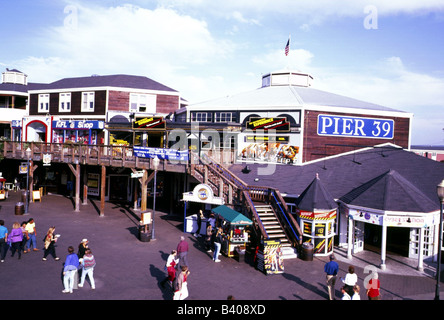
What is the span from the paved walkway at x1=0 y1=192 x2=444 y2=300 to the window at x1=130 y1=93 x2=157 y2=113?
16297mm

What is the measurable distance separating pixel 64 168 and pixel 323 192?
1043 inches

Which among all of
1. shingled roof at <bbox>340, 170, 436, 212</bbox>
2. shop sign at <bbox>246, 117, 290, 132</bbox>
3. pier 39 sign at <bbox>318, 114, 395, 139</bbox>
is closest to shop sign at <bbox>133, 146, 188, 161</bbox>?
shop sign at <bbox>246, 117, 290, 132</bbox>

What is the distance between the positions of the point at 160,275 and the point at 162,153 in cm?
1076

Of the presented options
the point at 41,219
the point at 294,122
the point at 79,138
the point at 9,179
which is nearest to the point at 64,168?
the point at 79,138

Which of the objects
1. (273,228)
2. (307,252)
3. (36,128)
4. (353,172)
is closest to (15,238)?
(273,228)

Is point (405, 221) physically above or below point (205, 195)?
below

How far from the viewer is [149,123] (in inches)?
1082

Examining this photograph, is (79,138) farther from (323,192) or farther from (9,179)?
(323,192)

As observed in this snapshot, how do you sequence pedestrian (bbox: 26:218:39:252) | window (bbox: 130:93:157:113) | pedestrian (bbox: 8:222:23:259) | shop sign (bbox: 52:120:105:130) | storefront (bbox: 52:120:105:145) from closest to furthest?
pedestrian (bbox: 8:222:23:259)
pedestrian (bbox: 26:218:39:252)
shop sign (bbox: 52:120:105:130)
storefront (bbox: 52:120:105:145)
window (bbox: 130:93:157:113)

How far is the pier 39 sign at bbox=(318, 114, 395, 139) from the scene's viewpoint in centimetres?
2556

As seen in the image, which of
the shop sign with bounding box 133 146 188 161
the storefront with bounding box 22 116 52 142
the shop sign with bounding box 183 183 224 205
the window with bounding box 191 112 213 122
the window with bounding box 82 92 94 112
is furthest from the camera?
the storefront with bounding box 22 116 52 142

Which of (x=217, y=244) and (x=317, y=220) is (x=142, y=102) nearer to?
(x=217, y=244)

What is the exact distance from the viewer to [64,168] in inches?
1328

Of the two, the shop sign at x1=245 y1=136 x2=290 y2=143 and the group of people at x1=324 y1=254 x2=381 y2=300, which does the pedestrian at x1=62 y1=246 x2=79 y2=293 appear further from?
the shop sign at x1=245 y1=136 x2=290 y2=143
